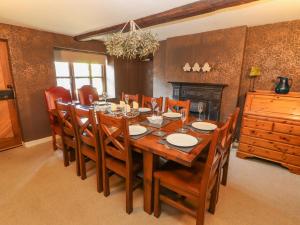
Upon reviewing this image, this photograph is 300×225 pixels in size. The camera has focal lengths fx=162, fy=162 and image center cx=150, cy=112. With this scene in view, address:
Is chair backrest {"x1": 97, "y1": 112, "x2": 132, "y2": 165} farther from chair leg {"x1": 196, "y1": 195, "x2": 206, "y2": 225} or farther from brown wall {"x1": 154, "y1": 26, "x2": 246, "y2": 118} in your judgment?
brown wall {"x1": 154, "y1": 26, "x2": 246, "y2": 118}

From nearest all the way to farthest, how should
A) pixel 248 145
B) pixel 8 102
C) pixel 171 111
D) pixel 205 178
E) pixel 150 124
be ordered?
pixel 205 178 < pixel 150 124 < pixel 171 111 < pixel 248 145 < pixel 8 102

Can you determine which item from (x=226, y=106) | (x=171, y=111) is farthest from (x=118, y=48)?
(x=226, y=106)

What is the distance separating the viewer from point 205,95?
11.4 feet

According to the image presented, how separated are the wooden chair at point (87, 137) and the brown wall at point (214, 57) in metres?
2.65

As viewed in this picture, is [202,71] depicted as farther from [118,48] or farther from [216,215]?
[216,215]

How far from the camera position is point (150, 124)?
1.95 metres

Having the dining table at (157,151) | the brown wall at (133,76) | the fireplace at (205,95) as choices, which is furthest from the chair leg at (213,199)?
the brown wall at (133,76)

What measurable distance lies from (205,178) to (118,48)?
1.73 meters

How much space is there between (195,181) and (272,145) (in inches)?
74.8

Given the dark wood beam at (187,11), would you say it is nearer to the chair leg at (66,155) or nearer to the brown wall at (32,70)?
the brown wall at (32,70)

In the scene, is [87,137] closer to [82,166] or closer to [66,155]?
[82,166]

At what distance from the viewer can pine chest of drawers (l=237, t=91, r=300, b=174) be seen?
93.5 inches

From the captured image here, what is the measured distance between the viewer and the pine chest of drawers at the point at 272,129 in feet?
7.79

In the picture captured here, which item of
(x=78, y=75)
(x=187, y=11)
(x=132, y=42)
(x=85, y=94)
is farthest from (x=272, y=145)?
(x=78, y=75)
